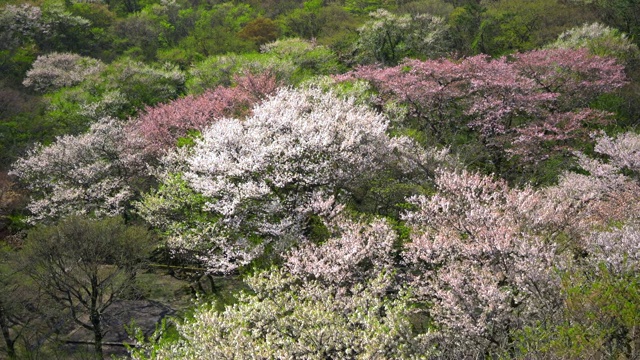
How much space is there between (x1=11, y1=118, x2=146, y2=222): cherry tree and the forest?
0.14 metres

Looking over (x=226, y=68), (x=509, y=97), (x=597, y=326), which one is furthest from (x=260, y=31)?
(x=597, y=326)

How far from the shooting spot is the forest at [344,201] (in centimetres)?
1180

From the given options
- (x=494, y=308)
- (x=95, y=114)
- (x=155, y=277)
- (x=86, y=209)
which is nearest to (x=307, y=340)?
(x=494, y=308)

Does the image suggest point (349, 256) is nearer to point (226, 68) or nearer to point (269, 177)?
point (269, 177)

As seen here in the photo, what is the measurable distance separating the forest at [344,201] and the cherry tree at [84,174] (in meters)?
0.14

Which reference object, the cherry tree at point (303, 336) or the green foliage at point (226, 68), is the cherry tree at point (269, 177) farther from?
the green foliage at point (226, 68)

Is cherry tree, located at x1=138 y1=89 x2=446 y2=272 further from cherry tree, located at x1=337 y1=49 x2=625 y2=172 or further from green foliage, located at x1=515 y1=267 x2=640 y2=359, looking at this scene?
cherry tree, located at x1=337 y1=49 x2=625 y2=172

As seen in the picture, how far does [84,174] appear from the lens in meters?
27.9

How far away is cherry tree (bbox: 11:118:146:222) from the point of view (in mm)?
27125

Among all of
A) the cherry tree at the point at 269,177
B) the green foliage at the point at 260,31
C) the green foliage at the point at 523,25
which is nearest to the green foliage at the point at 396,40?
the green foliage at the point at 523,25

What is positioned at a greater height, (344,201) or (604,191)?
(344,201)

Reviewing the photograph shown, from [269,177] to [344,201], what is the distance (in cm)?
346

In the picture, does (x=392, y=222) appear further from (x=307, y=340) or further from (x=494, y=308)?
(x=307, y=340)

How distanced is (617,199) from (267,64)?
24068mm
